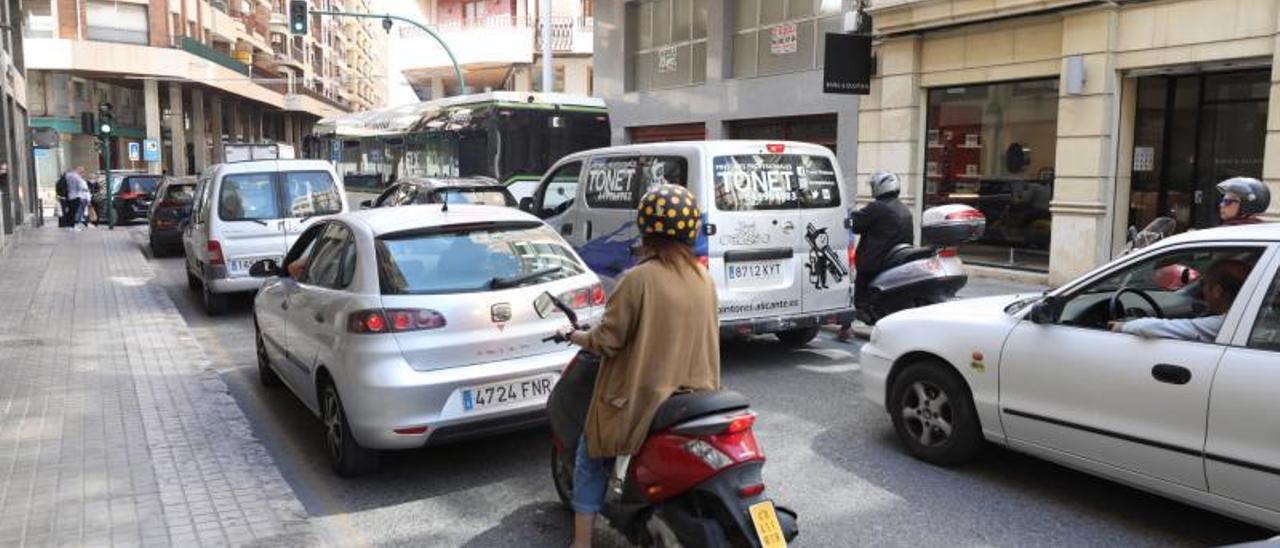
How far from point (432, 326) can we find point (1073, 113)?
10.3 metres

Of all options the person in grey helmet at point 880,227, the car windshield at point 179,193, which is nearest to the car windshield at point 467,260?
the person in grey helmet at point 880,227

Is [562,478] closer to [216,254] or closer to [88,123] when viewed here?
[216,254]

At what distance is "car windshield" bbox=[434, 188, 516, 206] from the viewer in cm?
1194

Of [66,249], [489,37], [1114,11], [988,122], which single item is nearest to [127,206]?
[66,249]

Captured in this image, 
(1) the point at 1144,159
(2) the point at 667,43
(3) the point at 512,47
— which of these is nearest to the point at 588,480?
(1) the point at 1144,159

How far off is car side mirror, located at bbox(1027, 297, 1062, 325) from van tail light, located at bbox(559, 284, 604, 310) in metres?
2.43

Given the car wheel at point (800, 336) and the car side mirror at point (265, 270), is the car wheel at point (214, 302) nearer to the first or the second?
the car side mirror at point (265, 270)

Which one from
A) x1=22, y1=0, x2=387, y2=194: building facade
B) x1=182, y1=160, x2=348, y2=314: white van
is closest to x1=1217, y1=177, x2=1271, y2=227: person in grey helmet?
x1=182, y1=160, x2=348, y2=314: white van

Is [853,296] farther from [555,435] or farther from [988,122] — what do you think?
[988,122]

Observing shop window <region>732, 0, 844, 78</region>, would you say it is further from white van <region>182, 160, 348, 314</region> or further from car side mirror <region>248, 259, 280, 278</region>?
car side mirror <region>248, 259, 280, 278</region>

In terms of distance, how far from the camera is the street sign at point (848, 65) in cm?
1501

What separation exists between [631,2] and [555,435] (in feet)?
65.8

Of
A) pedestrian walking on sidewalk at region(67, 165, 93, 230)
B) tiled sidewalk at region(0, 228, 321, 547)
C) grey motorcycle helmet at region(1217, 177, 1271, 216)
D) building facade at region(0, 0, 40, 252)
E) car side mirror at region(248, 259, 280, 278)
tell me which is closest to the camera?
tiled sidewalk at region(0, 228, 321, 547)

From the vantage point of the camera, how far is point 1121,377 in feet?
14.3
